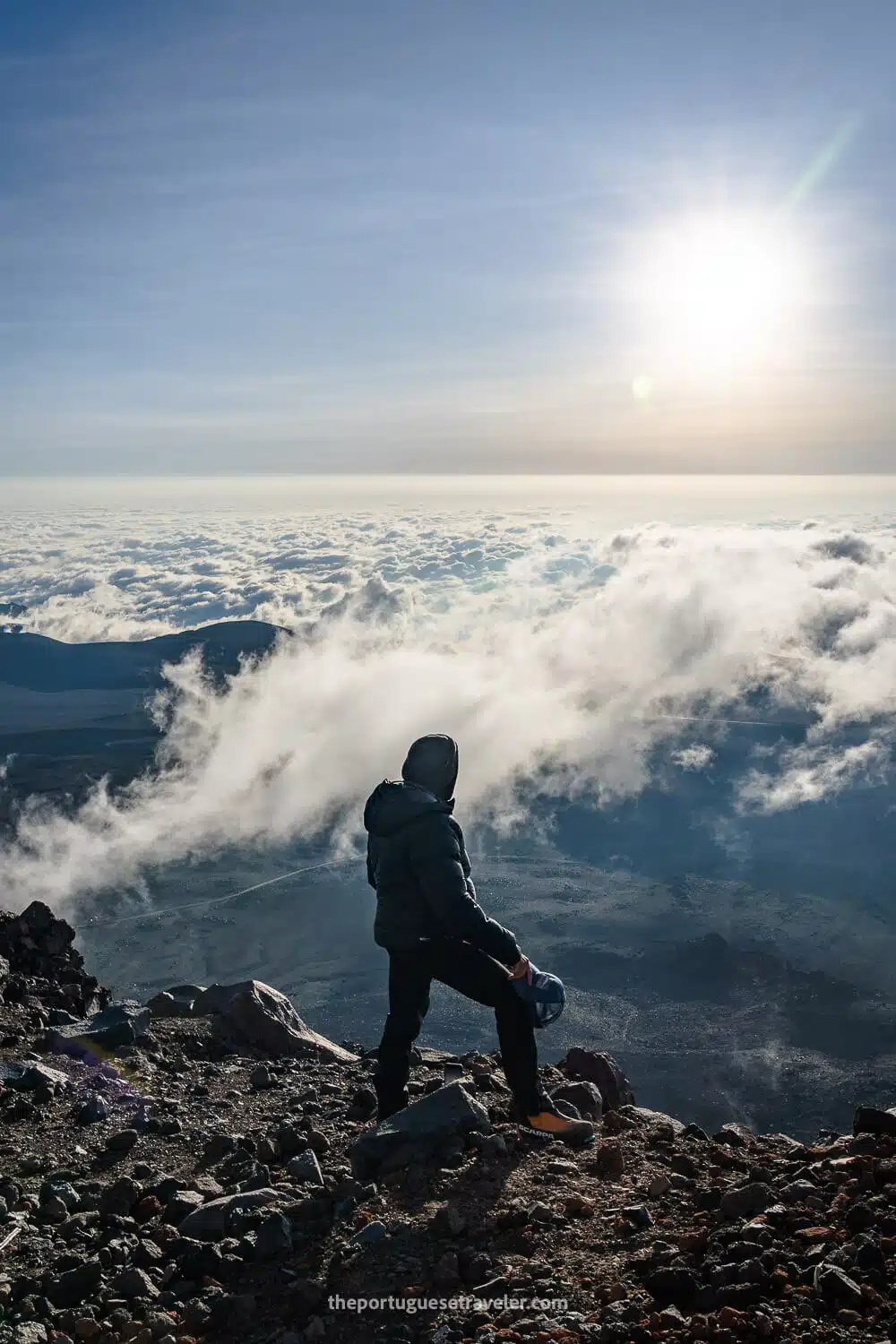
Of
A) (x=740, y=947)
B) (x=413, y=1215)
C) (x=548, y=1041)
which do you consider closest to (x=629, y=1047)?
(x=548, y=1041)

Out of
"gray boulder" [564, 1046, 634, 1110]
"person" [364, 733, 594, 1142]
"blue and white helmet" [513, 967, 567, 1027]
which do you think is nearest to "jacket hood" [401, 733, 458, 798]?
"person" [364, 733, 594, 1142]

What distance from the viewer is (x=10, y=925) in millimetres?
16781

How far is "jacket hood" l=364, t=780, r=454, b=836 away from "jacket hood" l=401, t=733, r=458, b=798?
0.35 feet

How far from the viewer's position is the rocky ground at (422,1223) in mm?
5207

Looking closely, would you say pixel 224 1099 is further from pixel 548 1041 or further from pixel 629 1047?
pixel 629 1047

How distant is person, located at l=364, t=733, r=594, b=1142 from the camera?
24.1ft

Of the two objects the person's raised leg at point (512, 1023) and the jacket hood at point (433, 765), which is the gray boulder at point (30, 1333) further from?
the jacket hood at point (433, 765)

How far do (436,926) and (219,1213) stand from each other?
2358 millimetres

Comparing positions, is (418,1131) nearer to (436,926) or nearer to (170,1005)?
(436,926)

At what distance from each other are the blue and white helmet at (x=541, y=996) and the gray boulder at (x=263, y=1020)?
16.0ft

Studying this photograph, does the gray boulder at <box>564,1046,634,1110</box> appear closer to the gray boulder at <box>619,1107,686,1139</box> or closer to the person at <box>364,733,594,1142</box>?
the gray boulder at <box>619,1107,686,1139</box>

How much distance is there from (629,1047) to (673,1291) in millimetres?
142396

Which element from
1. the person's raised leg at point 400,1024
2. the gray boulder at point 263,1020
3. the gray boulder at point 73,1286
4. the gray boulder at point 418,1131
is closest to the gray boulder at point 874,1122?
the gray boulder at point 418,1131

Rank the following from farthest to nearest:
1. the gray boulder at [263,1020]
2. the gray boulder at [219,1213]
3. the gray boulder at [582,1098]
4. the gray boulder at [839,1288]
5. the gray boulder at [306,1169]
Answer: the gray boulder at [263,1020]
the gray boulder at [582,1098]
the gray boulder at [306,1169]
the gray boulder at [219,1213]
the gray boulder at [839,1288]
